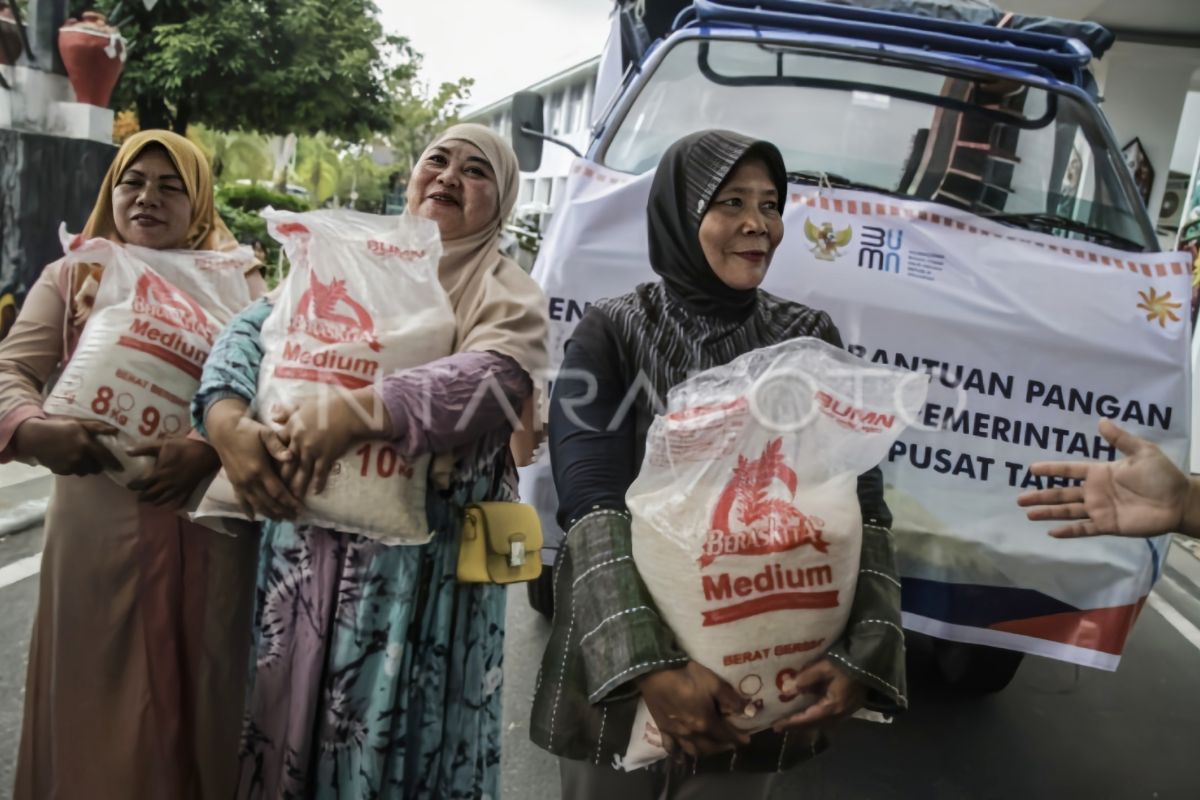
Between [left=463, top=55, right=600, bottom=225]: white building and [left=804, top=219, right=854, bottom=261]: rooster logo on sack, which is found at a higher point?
[left=463, top=55, right=600, bottom=225]: white building

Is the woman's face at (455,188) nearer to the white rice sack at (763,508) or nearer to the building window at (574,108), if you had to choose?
the white rice sack at (763,508)

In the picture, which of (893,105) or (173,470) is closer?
(173,470)

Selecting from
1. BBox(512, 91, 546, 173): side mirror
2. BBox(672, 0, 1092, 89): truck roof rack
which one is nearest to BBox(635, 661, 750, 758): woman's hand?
BBox(672, 0, 1092, 89): truck roof rack

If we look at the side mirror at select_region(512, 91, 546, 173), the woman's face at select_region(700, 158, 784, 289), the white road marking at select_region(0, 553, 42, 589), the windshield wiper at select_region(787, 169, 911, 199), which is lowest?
the white road marking at select_region(0, 553, 42, 589)

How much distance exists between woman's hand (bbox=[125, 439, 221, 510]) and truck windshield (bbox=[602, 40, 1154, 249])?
191 centimetres

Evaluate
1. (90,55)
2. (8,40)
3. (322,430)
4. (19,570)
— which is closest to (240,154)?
(8,40)

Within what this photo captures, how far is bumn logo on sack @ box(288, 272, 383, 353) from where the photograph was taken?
1.66 m

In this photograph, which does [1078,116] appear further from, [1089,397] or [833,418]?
[833,418]

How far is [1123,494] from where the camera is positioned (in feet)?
5.49

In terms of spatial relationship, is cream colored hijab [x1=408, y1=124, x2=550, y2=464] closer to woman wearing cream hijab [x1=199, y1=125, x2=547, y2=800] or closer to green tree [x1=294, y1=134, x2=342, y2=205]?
woman wearing cream hijab [x1=199, y1=125, x2=547, y2=800]

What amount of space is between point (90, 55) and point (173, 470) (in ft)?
21.3

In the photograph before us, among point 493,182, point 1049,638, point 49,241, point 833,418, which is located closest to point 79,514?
point 493,182

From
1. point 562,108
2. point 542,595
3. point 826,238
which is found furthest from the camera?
point 562,108

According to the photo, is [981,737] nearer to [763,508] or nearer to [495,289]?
[763,508]
